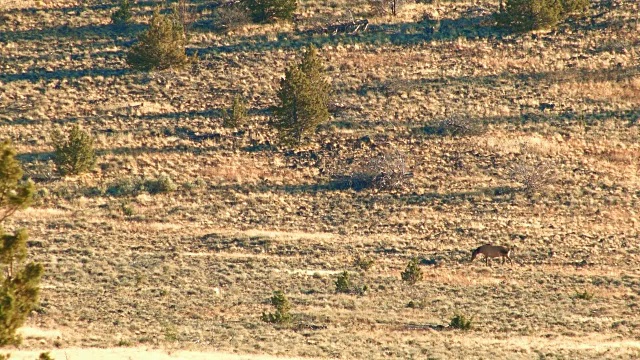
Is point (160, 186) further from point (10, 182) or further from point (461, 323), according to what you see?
point (10, 182)

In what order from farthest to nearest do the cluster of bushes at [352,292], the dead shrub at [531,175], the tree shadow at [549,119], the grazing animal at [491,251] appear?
the tree shadow at [549,119] → the dead shrub at [531,175] → the grazing animal at [491,251] → the cluster of bushes at [352,292]

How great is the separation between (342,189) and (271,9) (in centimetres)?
1971

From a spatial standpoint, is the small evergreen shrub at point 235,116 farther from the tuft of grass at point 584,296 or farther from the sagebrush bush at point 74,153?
the tuft of grass at point 584,296

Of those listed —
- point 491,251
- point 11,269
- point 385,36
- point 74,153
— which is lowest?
point 491,251

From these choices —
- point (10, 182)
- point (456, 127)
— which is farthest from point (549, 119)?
point (10, 182)

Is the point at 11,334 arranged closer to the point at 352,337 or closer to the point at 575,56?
the point at 352,337

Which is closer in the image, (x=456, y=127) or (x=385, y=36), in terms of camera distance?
(x=456, y=127)

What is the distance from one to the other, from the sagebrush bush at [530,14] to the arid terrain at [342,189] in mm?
1171

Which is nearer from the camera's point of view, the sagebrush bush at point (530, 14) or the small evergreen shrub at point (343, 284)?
the small evergreen shrub at point (343, 284)

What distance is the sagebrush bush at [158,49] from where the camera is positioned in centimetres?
5403

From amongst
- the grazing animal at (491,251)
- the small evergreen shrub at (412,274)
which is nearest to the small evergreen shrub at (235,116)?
the grazing animal at (491,251)

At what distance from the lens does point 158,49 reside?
54.9m

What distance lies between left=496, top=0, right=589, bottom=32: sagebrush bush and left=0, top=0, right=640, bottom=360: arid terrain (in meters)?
1.17

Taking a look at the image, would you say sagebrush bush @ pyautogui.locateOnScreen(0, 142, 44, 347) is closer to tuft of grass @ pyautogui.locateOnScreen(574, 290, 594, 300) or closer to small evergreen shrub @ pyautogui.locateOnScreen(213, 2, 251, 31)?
tuft of grass @ pyautogui.locateOnScreen(574, 290, 594, 300)
